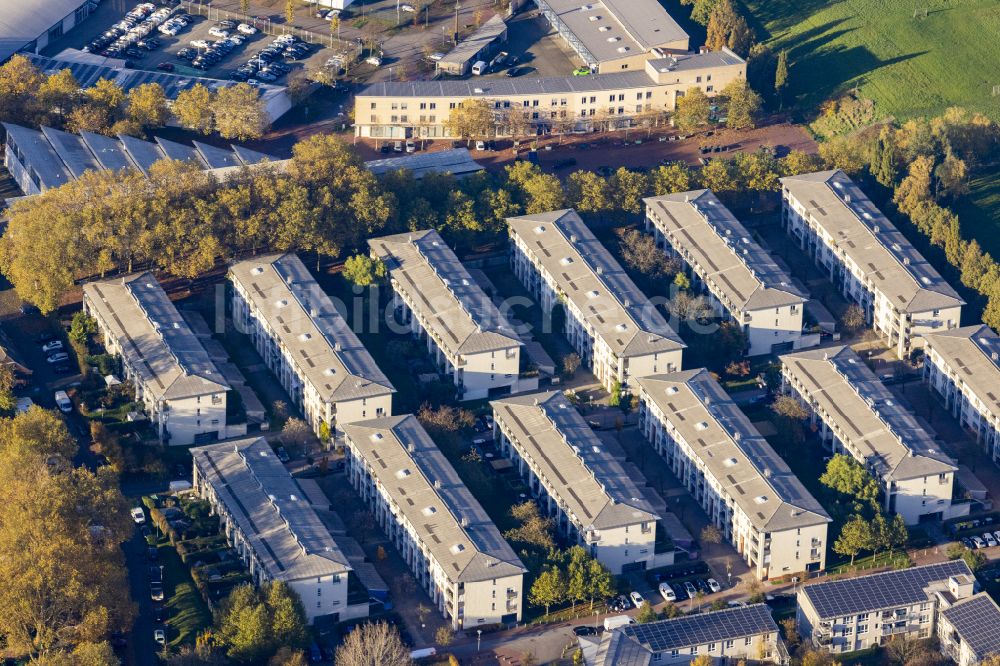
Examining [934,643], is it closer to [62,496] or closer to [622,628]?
[622,628]

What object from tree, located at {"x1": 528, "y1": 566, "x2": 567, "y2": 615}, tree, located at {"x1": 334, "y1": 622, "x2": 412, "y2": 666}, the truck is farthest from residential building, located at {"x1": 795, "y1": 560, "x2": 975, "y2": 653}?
tree, located at {"x1": 334, "y1": 622, "x2": 412, "y2": 666}

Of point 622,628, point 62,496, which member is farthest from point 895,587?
point 62,496

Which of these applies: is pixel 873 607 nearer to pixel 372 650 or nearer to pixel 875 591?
pixel 875 591

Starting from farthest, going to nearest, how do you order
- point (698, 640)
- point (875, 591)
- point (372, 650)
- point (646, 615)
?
1. point (875, 591)
2. point (646, 615)
3. point (698, 640)
4. point (372, 650)

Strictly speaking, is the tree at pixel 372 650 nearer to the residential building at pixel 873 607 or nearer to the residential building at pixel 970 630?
the residential building at pixel 873 607

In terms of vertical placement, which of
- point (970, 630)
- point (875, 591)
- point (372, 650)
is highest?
point (372, 650)

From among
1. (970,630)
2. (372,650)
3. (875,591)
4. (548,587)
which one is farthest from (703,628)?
(372,650)
